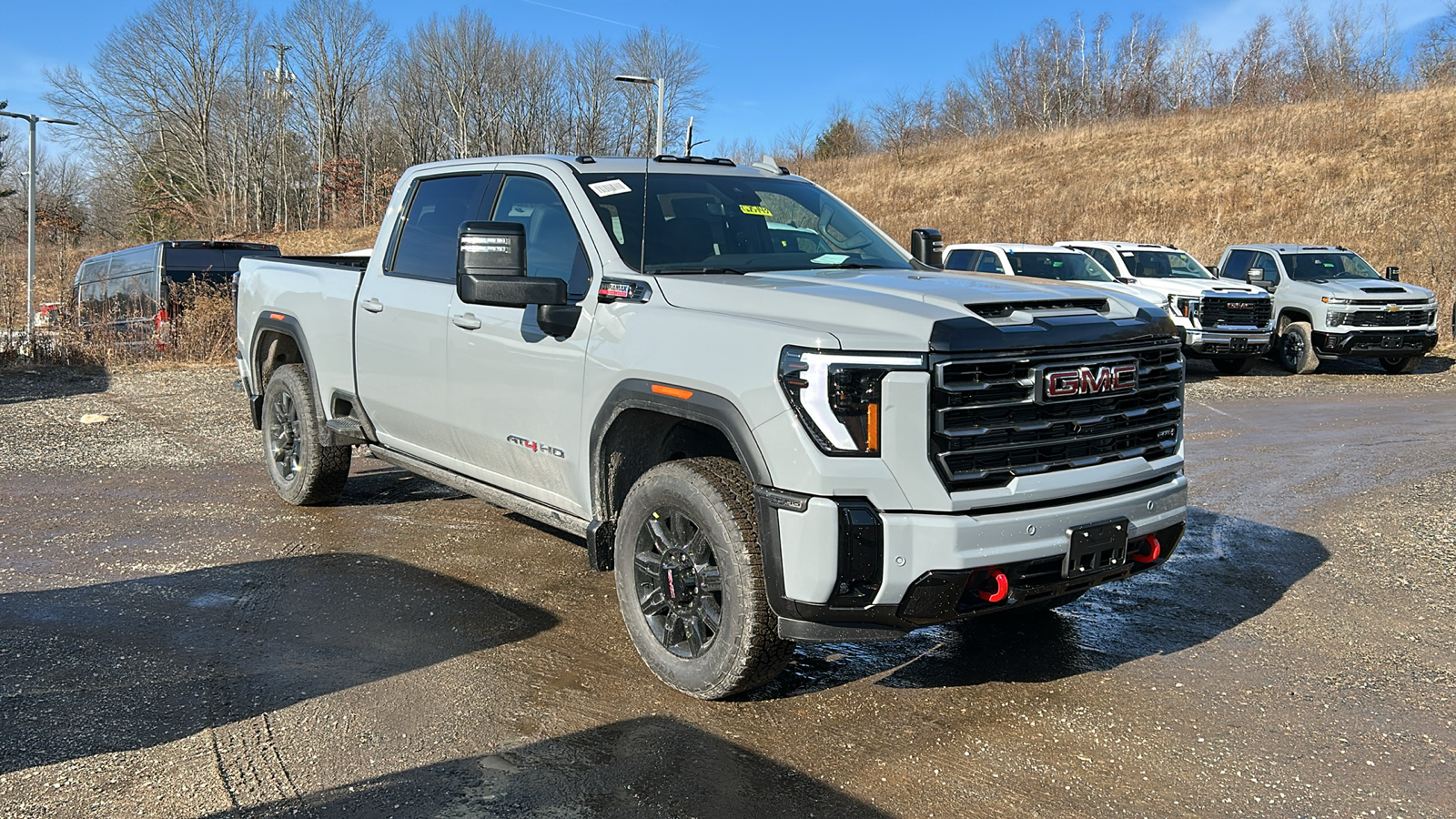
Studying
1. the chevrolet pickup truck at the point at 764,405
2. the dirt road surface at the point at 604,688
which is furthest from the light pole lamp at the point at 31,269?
the chevrolet pickup truck at the point at 764,405

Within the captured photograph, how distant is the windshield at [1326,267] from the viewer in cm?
1819

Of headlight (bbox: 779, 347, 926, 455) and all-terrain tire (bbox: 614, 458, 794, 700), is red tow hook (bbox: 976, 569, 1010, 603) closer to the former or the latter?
headlight (bbox: 779, 347, 926, 455)

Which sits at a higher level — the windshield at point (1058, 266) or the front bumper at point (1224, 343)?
the windshield at point (1058, 266)

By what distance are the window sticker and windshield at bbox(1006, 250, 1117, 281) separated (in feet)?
41.7

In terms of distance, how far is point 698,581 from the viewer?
395 centimetres

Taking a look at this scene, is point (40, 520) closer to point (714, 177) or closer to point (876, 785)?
point (714, 177)

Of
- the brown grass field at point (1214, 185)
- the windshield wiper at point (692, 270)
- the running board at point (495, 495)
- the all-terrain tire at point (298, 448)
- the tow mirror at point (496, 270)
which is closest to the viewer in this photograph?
the tow mirror at point (496, 270)

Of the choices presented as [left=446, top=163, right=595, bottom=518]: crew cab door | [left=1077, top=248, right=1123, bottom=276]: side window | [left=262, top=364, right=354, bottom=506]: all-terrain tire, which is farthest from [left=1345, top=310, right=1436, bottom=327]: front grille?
[left=446, top=163, right=595, bottom=518]: crew cab door

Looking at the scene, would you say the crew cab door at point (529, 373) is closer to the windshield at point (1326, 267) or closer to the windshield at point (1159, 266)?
the windshield at point (1159, 266)

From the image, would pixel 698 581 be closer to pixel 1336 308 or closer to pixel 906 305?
pixel 906 305

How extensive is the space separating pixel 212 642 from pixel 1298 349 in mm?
17473

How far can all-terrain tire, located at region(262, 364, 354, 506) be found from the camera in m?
6.69

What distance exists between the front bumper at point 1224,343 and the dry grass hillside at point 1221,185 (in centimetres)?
989

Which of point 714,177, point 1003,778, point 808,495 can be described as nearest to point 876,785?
point 1003,778
